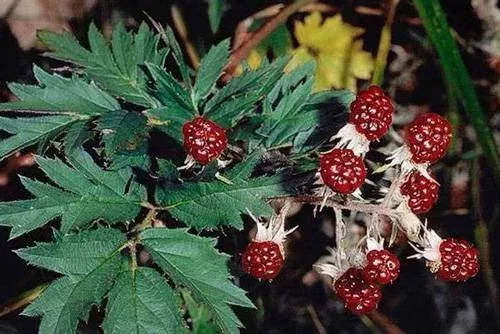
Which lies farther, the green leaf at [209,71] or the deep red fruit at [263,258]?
the green leaf at [209,71]

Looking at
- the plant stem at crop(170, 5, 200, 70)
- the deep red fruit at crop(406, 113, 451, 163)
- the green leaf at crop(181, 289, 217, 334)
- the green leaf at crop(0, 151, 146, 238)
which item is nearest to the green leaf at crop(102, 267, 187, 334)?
the green leaf at crop(0, 151, 146, 238)

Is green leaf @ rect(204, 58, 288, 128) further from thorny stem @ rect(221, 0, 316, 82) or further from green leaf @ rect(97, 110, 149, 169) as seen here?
thorny stem @ rect(221, 0, 316, 82)

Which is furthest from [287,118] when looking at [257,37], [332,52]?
[332,52]

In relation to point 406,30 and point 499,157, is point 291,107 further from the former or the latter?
point 406,30

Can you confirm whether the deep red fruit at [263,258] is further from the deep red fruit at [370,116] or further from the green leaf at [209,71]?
the green leaf at [209,71]

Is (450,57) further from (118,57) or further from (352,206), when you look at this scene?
(118,57)

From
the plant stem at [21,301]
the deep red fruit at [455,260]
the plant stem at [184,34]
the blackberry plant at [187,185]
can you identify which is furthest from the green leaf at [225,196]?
the plant stem at [184,34]
